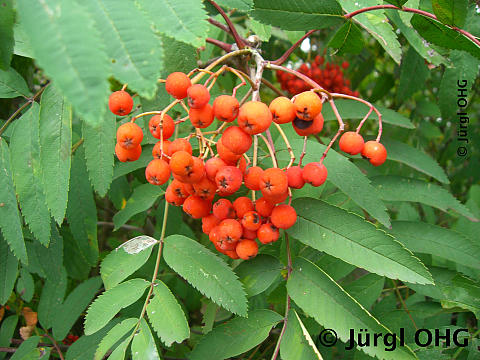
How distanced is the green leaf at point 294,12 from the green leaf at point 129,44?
0.63 metres

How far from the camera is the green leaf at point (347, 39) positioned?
143 centimetres

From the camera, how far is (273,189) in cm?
102

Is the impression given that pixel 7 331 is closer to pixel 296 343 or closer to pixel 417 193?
pixel 296 343

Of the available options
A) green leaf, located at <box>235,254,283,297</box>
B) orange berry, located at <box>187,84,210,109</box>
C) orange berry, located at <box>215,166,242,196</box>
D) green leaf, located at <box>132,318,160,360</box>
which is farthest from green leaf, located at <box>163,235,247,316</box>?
orange berry, located at <box>187,84,210,109</box>

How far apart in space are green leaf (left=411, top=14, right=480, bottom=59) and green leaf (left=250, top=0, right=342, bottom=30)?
262 mm

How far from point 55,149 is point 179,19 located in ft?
1.90

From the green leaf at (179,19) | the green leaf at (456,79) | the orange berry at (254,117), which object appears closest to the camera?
the green leaf at (179,19)

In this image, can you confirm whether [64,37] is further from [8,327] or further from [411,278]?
[8,327]

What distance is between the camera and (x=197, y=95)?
0.99 metres

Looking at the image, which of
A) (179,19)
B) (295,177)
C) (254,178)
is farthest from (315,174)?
(179,19)

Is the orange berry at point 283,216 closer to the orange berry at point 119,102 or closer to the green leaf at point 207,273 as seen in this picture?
the green leaf at point 207,273

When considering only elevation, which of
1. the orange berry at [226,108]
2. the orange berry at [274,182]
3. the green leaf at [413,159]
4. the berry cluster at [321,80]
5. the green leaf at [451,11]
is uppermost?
the green leaf at [451,11]

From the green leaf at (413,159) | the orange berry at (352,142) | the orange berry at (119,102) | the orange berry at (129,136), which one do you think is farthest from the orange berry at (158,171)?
the green leaf at (413,159)

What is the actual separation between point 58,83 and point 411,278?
928mm
